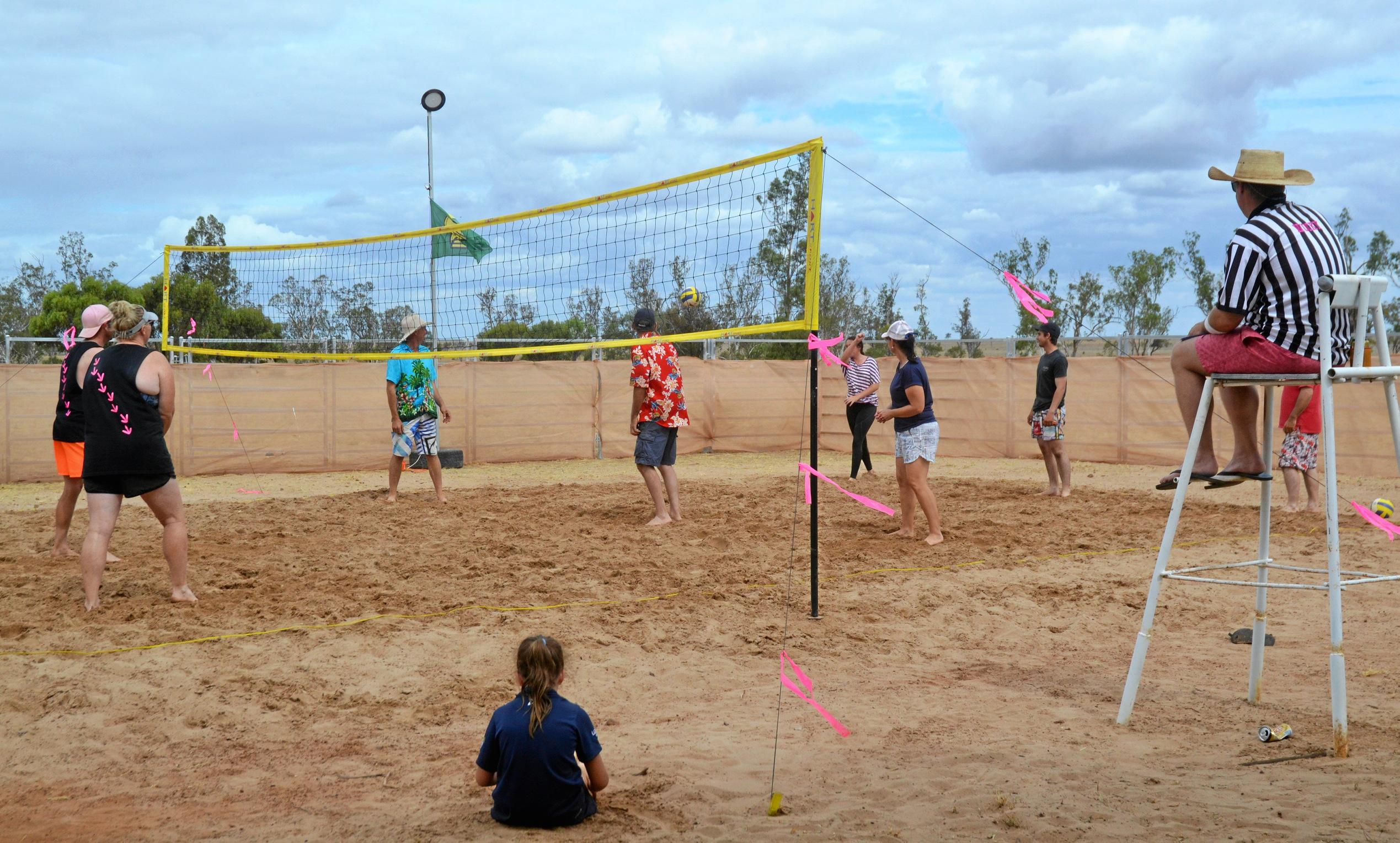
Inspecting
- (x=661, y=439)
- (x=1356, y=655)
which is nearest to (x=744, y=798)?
(x=1356, y=655)

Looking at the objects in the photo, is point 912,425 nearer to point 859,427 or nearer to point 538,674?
point 859,427

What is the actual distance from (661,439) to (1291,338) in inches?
193

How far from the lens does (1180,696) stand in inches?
170

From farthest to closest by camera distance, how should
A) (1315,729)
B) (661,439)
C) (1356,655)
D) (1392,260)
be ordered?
(1392,260), (661,439), (1356,655), (1315,729)

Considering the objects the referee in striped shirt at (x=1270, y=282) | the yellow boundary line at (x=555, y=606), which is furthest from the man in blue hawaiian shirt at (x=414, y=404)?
the referee in striped shirt at (x=1270, y=282)

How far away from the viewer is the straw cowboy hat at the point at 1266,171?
3686mm

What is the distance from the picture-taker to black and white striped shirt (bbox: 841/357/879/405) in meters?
11.4

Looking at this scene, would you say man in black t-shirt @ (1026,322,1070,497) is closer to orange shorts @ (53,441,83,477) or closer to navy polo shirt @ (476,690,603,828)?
navy polo shirt @ (476,690,603,828)

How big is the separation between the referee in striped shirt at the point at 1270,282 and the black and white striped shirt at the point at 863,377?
24.7 ft

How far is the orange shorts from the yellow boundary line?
2.08 metres

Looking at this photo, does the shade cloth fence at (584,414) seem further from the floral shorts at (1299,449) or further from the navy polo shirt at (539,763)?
the navy polo shirt at (539,763)

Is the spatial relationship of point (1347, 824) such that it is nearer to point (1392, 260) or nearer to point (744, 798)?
point (744, 798)

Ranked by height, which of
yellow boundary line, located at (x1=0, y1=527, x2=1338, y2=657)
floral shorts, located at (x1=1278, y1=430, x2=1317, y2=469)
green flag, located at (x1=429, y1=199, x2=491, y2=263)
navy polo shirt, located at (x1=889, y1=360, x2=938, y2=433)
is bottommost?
yellow boundary line, located at (x1=0, y1=527, x2=1338, y2=657)

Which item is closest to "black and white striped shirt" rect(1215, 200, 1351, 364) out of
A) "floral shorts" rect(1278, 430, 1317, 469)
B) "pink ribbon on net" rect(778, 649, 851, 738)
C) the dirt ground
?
the dirt ground
